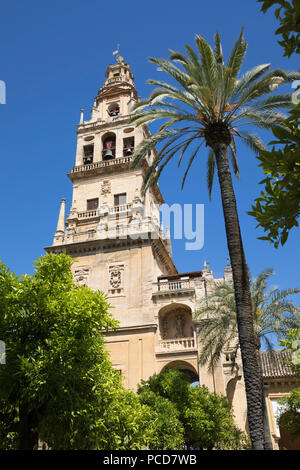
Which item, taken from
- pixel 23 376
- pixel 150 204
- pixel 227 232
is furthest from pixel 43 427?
pixel 150 204

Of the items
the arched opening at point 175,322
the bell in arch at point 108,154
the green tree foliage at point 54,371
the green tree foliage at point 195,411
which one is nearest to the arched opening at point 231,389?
the green tree foliage at point 195,411

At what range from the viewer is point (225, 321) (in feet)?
62.6

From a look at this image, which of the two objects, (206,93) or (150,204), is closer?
(206,93)

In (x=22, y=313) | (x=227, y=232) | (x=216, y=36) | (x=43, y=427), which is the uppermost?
(x=216, y=36)

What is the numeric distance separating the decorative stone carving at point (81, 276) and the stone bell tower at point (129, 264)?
0.23 feet

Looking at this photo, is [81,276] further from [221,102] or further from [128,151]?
[221,102]

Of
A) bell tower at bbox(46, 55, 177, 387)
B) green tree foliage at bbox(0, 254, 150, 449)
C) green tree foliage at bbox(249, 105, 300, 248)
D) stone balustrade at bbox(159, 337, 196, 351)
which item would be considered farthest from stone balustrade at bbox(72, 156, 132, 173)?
green tree foliage at bbox(249, 105, 300, 248)

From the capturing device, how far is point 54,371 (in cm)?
945

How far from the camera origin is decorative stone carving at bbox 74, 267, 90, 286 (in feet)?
92.3

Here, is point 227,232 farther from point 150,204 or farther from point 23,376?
point 150,204

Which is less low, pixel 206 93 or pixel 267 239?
pixel 206 93

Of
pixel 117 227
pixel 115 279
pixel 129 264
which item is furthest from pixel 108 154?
pixel 115 279

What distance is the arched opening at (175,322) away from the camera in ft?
86.8
